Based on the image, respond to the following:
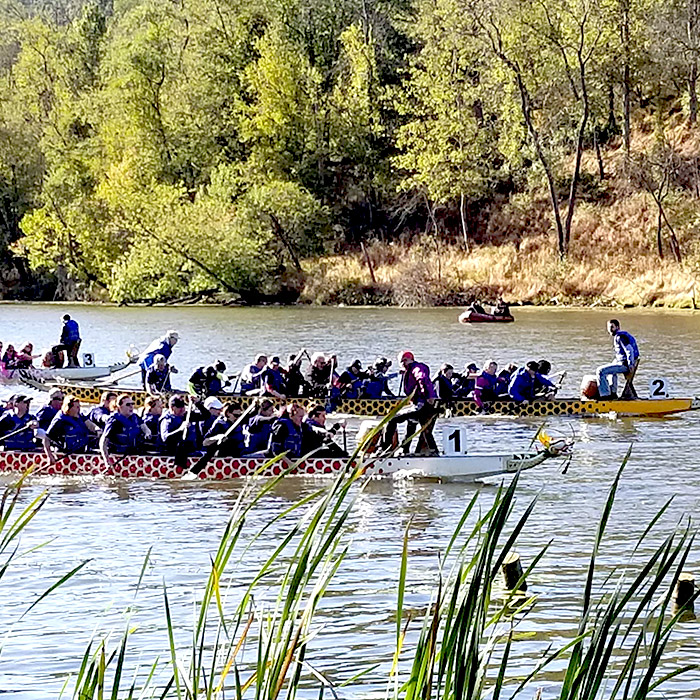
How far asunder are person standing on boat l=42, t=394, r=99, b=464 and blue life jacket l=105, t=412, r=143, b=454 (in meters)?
0.45

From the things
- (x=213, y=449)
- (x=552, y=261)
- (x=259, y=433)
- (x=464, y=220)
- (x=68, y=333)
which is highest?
(x=464, y=220)

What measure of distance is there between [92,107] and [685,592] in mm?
63475

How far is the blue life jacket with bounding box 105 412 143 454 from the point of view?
17.2m

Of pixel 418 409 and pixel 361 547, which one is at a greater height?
pixel 418 409

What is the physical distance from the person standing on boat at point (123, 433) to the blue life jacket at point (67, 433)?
1.41 feet

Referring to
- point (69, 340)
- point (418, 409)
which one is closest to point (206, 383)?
point (69, 340)

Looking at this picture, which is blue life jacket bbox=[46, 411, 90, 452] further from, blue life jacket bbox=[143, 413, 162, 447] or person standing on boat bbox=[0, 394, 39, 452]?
blue life jacket bbox=[143, 413, 162, 447]

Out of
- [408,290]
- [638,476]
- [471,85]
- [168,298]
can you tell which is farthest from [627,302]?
[638,476]

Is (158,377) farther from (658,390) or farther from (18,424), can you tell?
(658,390)

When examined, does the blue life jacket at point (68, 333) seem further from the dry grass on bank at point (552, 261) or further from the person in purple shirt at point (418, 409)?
the dry grass on bank at point (552, 261)

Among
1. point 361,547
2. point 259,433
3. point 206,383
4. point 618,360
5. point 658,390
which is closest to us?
point 361,547

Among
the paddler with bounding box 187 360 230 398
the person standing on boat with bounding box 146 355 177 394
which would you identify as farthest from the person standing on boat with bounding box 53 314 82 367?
the paddler with bounding box 187 360 230 398

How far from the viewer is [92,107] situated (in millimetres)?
69188

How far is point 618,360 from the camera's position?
22.8 metres
